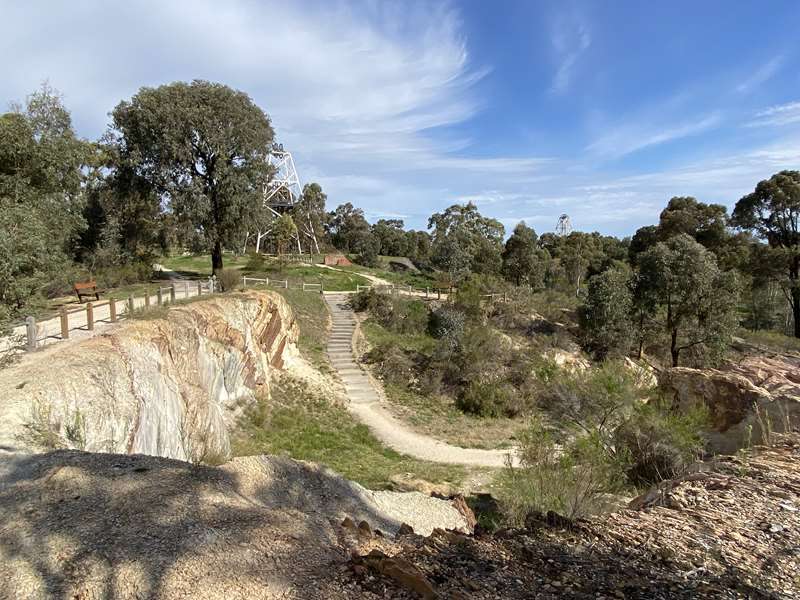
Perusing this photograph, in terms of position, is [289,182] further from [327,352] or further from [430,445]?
[430,445]

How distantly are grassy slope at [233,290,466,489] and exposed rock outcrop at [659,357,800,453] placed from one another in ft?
19.7

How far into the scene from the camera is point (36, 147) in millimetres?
12406

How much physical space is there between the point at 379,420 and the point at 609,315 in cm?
1368

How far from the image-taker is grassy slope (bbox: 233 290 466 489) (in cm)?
1112

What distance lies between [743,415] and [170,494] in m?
11.6

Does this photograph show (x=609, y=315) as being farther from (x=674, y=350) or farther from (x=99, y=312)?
(x=99, y=312)

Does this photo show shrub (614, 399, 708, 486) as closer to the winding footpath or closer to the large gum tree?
the winding footpath

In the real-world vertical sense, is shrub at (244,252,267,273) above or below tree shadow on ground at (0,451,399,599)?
above

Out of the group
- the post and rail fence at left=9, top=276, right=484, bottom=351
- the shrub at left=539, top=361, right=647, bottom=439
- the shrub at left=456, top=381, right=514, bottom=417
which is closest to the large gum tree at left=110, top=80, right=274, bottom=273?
the post and rail fence at left=9, top=276, right=484, bottom=351

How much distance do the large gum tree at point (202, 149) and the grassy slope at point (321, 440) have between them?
8.23 m

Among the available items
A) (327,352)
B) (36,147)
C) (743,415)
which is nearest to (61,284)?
(36,147)

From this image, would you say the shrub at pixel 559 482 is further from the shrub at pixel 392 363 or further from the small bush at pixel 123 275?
the small bush at pixel 123 275

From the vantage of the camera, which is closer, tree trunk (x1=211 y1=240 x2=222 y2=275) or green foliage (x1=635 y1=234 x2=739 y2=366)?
green foliage (x1=635 y1=234 x2=739 y2=366)

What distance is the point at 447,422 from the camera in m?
15.9
